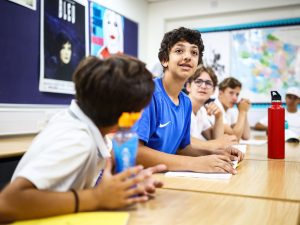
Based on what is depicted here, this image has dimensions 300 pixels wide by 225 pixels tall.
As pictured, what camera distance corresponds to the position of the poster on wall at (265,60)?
3848 millimetres

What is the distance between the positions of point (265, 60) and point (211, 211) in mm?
3629

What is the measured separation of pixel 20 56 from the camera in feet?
8.06

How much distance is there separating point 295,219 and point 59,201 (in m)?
0.51

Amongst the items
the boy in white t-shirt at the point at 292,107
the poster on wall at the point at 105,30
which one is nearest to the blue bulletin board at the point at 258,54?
the boy in white t-shirt at the point at 292,107

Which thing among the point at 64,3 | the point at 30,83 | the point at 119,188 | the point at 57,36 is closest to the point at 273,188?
the point at 119,188

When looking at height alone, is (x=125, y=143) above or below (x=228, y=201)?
above

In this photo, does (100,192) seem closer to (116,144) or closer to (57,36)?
A: (116,144)

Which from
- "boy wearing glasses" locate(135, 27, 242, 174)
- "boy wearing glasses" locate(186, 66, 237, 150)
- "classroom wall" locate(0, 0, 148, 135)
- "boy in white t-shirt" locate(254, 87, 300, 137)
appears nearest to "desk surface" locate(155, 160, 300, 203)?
"boy wearing glasses" locate(135, 27, 242, 174)

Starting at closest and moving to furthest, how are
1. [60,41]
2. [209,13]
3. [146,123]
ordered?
[146,123] < [60,41] < [209,13]

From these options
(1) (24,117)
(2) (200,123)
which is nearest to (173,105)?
(2) (200,123)

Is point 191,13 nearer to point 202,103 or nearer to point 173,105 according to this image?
point 202,103

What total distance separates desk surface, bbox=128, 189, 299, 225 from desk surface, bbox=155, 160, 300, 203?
2.5 inches

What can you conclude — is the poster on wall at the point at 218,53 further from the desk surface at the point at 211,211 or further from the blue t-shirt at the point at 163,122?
the desk surface at the point at 211,211

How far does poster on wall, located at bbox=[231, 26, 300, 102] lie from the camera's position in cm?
385
